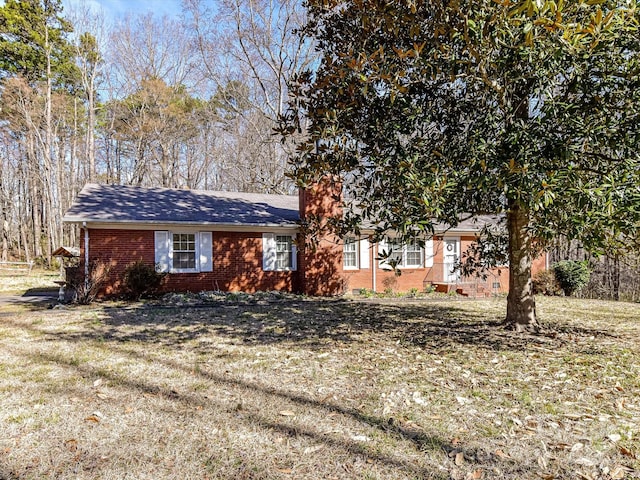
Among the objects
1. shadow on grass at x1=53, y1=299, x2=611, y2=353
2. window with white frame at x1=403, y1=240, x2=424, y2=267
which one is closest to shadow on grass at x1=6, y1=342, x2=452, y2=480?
shadow on grass at x1=53, y1=299, x2=611, y2=353

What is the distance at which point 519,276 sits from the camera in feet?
24.5

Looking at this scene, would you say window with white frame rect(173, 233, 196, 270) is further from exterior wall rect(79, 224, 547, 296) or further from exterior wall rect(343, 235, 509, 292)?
exterior wall rect(343, 235, 509, 292)

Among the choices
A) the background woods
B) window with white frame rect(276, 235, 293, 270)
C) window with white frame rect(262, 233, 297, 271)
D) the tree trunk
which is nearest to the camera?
the tree trunk

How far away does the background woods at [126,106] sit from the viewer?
21.5m

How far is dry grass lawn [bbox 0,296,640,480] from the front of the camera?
305 cm

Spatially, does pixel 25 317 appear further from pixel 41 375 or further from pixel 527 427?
pixel 527 427

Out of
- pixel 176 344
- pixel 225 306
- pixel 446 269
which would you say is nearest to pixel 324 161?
pixel 176 344

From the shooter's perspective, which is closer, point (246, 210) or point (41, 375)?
point (41, 375)

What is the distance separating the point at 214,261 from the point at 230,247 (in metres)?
0.73

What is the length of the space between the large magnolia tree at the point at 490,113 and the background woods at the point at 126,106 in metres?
14.6

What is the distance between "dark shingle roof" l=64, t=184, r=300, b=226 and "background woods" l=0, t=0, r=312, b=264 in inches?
184

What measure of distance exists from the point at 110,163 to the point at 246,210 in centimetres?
2151

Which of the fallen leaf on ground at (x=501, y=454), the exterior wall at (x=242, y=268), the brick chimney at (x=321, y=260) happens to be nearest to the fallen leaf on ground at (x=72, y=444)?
the fallen leaf on ground at (x=501, y=454)

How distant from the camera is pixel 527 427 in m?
3.68
